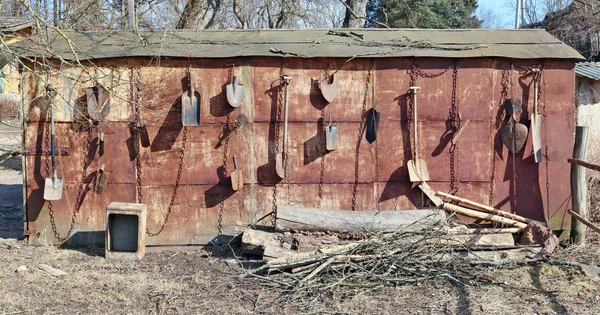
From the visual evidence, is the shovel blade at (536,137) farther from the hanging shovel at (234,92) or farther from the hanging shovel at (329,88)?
the hanging shovel at (234,92)

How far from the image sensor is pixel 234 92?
812cm

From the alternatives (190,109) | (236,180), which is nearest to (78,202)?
(190,109)

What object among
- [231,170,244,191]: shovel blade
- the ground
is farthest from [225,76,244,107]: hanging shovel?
the ground

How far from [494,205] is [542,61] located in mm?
2114

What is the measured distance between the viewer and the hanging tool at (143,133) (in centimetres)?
809

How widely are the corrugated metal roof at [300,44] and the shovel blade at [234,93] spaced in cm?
41

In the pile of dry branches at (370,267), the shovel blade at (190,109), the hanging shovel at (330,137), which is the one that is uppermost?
the shovel blade at (190,109)

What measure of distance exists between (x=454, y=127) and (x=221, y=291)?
4.00 meters

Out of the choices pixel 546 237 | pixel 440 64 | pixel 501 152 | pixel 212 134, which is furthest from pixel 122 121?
pixel 546 237

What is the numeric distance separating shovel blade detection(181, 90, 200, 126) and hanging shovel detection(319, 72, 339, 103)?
171 centimetres

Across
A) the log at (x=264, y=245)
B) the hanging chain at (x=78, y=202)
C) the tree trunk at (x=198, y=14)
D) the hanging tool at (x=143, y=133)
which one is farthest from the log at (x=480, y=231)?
the tree trunk at (x=198, y=14)

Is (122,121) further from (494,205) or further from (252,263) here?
(494,205)

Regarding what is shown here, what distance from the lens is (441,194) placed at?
324 inches

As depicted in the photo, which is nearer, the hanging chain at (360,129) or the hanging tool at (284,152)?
the hanging tool at (284,152)
